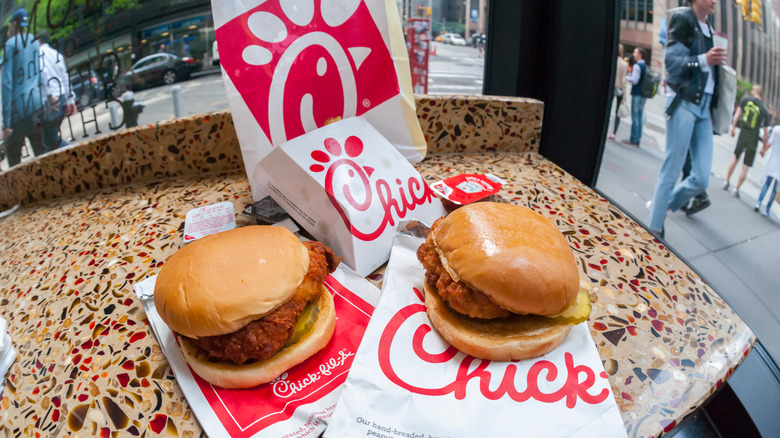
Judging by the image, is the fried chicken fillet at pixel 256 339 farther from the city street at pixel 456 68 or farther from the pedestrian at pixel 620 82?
the pedestrian at pixel 620 82

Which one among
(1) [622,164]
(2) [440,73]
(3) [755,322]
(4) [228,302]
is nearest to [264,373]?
(4) [228,302]

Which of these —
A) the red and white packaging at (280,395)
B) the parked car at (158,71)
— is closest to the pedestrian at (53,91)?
the parked car at (158,71)

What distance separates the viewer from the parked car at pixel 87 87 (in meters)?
2.22

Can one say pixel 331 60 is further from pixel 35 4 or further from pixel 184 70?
pixel 184 70

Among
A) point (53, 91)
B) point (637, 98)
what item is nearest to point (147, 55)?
point (53, 91)

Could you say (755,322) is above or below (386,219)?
below

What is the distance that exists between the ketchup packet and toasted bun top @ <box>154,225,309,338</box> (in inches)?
23.5

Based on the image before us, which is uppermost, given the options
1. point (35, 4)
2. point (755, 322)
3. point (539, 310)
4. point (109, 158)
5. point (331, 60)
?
point (35, 4)

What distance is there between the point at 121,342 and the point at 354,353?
0.58m

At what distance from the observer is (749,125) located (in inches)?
60.2

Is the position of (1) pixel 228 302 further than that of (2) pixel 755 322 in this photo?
No

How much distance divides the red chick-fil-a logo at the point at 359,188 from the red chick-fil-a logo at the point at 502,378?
363 millimetres

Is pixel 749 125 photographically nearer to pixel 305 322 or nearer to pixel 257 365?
pixel 305 322

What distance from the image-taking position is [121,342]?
1.04 m
